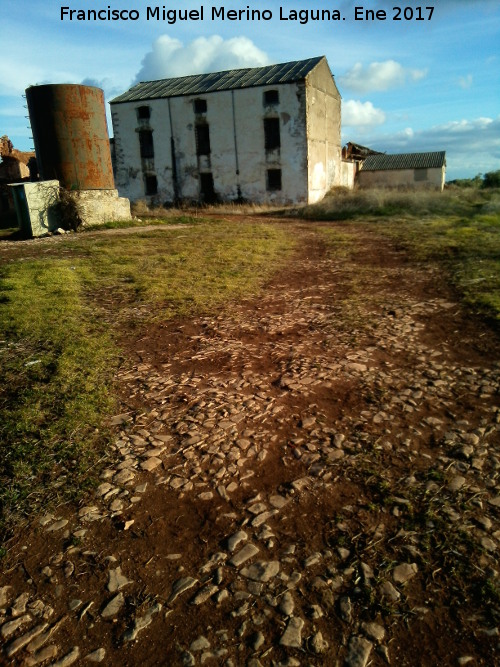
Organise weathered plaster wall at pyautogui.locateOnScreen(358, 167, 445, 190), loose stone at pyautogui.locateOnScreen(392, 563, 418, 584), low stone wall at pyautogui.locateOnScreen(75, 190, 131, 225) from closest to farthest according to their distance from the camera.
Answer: loose stone at pyautogui.locateOnScreen(392, 563, 418, 584)
low stone wall at pyautogui.locateOnScreen(75, 190, 131, 225)
weathered plaster wall at pyautogui.locateOnScreen(358, 167, 445, 190)

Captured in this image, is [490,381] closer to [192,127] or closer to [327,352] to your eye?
[327,352]

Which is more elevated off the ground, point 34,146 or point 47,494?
point 34,146

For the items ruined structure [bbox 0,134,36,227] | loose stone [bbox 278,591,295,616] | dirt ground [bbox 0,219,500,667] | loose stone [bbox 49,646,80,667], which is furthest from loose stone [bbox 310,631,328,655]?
ruined structure [bbox 0,134,36,227]

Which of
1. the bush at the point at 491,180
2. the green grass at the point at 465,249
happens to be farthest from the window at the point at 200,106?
the bush at the point at 491,180

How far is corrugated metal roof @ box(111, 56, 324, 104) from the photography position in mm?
24516

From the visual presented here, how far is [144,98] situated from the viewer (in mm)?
26906

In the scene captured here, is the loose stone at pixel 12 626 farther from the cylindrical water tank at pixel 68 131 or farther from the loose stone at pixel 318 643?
the cylindrical water tank at pixel 68 131

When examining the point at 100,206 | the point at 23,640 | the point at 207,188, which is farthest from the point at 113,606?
the point at 207,188

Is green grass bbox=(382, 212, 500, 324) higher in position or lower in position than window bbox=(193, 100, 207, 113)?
lower

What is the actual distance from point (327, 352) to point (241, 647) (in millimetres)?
3209

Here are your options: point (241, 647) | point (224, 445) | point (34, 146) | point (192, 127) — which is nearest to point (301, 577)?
point (241, 647)

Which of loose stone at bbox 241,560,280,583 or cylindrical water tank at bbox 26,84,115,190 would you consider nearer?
loose stone at bbox 241,560,280,583

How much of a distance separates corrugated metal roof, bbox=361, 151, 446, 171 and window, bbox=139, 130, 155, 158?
52.6ft

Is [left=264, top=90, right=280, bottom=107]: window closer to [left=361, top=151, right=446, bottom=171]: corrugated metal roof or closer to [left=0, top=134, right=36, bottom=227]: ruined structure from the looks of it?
[left=361, top=151, right=446, bottom=171]: corrugated metal roof
